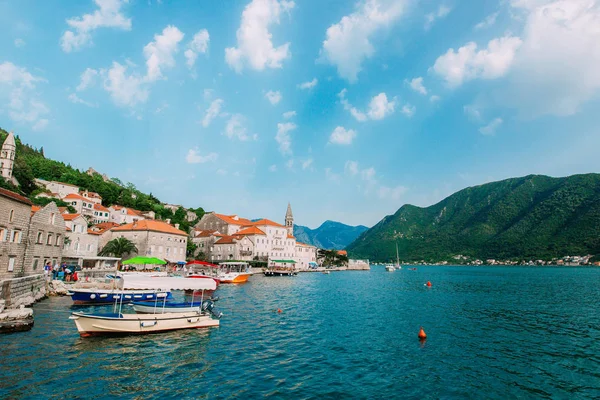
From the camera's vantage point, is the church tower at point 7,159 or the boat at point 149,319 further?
the church tower at point 7,159

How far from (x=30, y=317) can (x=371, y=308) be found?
2759 centimetres

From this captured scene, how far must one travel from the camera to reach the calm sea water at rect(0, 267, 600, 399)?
12289 mm

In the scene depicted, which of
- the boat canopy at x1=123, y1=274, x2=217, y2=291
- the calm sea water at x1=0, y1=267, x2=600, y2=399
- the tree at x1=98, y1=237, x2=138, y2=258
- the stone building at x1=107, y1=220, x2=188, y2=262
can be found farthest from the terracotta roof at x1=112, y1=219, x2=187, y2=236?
the boat canopy at x1=123, y1=274, x2=217, y2=291

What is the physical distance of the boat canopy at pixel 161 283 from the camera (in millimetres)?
21797

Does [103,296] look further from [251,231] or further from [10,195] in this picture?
[251,231]

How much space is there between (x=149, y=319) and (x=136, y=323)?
74cm

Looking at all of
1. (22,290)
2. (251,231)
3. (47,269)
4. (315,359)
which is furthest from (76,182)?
(315,359)

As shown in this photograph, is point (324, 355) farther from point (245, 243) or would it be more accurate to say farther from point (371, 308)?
point (245, 243)

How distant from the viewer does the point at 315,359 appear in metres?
16.2

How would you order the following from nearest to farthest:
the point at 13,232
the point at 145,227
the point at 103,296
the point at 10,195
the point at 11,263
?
the point at 10,195, the point at 13,232, the point at 11,263, the point at 103,296, the point at 145,227

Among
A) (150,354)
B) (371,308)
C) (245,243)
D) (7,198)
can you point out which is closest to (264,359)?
(150,354)

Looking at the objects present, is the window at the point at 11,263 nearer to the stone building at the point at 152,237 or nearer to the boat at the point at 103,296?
the boat at the point at 103,296

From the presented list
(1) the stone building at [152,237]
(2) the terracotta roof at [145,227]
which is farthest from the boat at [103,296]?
(2) the terracotta roof at [145,227]

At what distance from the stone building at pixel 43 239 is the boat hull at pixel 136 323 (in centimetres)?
1694
